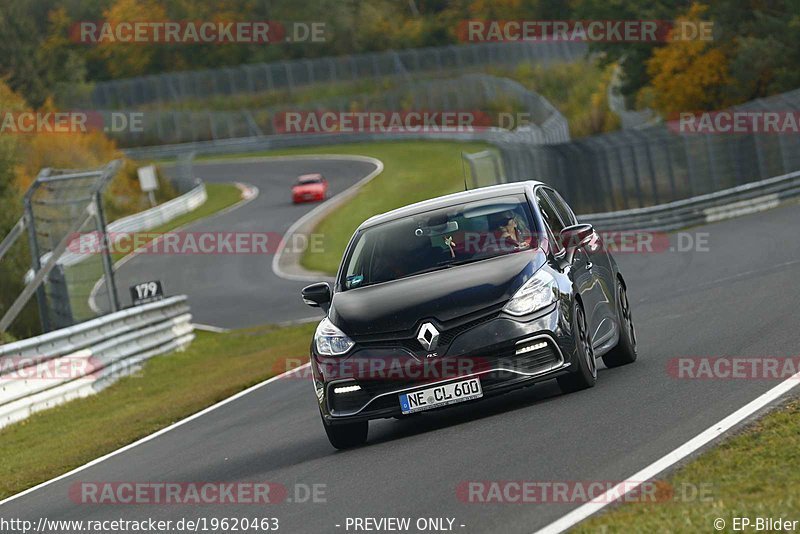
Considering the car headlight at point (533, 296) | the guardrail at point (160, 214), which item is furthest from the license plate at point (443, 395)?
the guardrail at point (160, 214)

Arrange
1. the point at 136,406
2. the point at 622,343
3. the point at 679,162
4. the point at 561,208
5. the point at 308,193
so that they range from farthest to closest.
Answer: the point at 308,193 < the point at 679,162 < the point at 136,406 < the point at 561,208 < the point at 622,343

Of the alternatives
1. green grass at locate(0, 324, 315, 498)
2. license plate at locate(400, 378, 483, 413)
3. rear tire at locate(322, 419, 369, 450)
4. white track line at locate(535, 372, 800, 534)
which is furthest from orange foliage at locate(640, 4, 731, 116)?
license plate at locate(400, 378, 483, 413)

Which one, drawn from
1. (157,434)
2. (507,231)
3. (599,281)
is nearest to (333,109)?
(157,434)

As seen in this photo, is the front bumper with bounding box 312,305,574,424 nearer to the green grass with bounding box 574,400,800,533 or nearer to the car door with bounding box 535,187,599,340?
the car door with bounding box 535,187,599,340

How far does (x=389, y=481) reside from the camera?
8.71m

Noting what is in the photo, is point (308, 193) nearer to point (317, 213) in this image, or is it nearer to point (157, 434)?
point (317, 213)

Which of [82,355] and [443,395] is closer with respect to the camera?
[443,395]

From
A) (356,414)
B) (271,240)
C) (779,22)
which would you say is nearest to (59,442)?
(356,414)

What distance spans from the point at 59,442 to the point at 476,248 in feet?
20.9

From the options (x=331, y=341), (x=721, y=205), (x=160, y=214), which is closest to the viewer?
(x=331, y=341)

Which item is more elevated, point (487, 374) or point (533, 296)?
point (533, 296)

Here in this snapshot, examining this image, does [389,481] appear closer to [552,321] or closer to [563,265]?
[552,321]

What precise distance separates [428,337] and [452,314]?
23 cm

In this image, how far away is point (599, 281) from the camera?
11.9m
